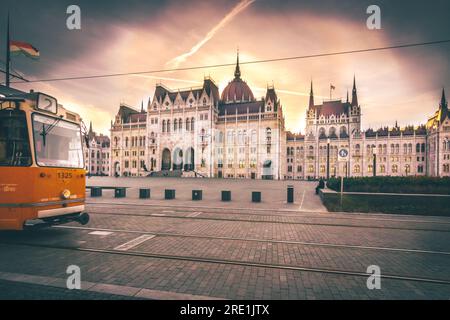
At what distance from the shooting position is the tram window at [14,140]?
4883 millimetres

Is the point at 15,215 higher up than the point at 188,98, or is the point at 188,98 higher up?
the point at 188,98

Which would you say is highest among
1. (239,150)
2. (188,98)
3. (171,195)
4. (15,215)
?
(188,98)

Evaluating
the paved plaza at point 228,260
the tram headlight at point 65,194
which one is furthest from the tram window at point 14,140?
the paved plaza at point 228,260

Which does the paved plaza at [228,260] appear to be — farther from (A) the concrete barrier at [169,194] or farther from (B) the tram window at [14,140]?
(A) the concrete barrier at [169,194]

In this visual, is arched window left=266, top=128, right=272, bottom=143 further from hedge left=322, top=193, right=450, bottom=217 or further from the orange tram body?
the orange tram body

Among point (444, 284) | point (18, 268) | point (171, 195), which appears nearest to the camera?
point (444, 284)

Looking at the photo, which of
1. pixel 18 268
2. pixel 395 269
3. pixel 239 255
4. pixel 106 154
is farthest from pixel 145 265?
pixel 106 154

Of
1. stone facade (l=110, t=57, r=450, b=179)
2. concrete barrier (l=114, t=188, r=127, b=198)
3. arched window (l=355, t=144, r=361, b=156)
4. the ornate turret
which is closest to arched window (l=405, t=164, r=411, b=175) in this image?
stone facade (l=110, t=57, r=450, b=179)

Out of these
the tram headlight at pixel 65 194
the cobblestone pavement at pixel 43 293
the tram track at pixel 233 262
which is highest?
the tram headlight at pixel 65 194

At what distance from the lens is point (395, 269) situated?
163 inches

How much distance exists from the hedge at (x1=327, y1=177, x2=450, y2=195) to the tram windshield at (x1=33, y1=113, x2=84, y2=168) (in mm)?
15567

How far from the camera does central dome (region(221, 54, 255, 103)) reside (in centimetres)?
7846
